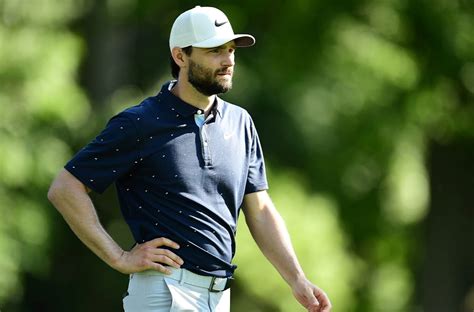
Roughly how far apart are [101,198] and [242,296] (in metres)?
2.29

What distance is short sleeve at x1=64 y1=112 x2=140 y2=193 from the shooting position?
5938mm

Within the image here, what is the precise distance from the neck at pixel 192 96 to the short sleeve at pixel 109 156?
299 millimetres

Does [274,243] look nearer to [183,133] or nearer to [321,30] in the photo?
[183,133]

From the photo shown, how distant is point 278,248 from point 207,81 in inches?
33.7

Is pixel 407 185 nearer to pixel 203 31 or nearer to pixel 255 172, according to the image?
pixel 255 172

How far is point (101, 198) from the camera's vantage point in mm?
19328

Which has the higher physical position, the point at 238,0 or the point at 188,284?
the point at 188,284

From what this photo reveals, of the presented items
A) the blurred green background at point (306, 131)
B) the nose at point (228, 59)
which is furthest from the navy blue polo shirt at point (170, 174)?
the blurred green background at point (306, 131)

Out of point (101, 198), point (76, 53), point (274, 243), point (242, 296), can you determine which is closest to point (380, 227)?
point (242, 296)

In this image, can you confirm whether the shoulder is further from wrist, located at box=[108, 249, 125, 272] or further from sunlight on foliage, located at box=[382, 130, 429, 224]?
sunlight on foliage, located at box=[382, 130, 429, 224]

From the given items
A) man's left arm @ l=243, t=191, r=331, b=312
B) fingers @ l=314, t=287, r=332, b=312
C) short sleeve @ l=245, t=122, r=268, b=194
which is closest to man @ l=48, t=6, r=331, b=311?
short sleeve @ l=245, t=122, r=268, b=194

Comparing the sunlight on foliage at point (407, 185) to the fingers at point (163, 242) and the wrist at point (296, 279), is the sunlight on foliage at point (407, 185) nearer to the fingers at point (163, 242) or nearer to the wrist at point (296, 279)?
the wrist at point (296, 279)

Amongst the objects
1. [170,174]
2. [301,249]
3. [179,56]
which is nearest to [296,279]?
[170,174]

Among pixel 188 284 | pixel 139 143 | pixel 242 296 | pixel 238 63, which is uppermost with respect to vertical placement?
pixel 139 143
